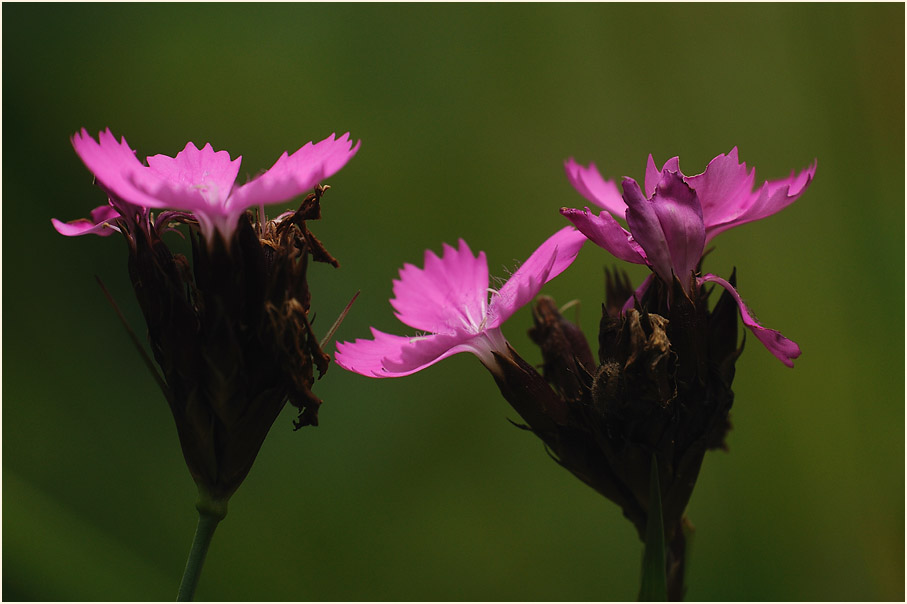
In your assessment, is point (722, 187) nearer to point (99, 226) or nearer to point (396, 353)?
point (396, 353)

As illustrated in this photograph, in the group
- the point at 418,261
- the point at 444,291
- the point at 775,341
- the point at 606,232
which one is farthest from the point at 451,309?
the point at 418,261

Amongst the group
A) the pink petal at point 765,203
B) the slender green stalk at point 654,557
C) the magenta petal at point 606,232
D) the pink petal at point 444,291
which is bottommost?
the slender green stalk at point 654,557

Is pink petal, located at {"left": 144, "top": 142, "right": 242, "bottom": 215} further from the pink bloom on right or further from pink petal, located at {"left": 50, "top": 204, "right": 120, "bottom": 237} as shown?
the pink bloom on right

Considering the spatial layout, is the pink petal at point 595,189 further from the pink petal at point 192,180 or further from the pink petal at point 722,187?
the pink petal at point 192,180

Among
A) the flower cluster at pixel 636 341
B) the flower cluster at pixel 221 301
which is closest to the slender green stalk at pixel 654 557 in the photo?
the flower cluster at pixel 636 341

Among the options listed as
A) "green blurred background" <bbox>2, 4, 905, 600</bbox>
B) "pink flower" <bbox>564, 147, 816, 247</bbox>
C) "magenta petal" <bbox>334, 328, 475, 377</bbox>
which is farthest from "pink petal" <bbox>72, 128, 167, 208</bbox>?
"green blurred background" <bbox>2, 4, 905, 600</bbox>

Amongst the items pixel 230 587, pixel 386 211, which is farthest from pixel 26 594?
pixel 386 211
